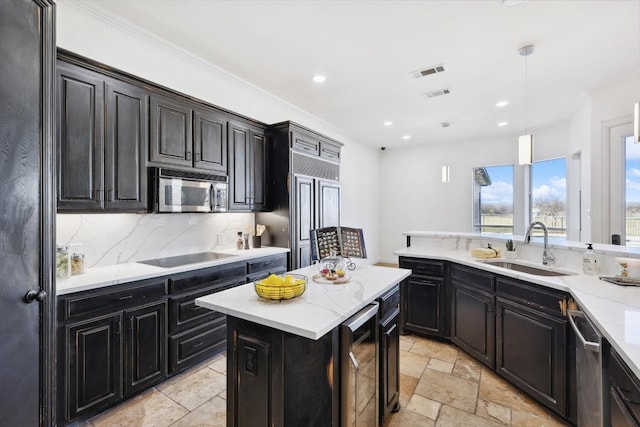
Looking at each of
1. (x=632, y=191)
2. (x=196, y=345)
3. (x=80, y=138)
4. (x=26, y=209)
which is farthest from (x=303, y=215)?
(x=632, y=191)

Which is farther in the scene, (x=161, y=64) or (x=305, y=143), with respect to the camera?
(x=305, y=143)

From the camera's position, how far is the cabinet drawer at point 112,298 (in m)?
1.93

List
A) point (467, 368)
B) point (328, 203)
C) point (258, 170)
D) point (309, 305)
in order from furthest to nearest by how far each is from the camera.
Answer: point (328, 203), point (258, 170), point (467, 368), point (309, 305)

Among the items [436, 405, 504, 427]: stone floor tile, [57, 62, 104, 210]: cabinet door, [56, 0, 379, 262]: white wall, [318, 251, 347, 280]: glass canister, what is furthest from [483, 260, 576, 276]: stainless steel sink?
[57, 62, 104, 210]: cabinet door

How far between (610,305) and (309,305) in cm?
164

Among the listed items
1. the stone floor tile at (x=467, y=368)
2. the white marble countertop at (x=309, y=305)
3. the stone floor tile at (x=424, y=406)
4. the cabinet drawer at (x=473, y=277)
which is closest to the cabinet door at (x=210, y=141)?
the white marble countertop at (x=309, y=305)

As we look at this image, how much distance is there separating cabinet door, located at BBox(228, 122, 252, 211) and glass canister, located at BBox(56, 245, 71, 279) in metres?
1.53

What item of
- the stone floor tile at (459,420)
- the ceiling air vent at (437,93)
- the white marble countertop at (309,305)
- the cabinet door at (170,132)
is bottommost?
the stone floor tile at (459,420)

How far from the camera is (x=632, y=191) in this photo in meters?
3.70

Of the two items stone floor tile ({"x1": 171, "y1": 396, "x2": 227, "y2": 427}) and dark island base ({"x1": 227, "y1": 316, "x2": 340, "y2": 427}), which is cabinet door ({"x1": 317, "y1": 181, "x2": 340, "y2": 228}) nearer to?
stone floor tile ({"x1": 171, "y1": 396, "x2": 227, "y2": 427})

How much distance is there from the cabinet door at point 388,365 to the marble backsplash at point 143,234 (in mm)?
2349

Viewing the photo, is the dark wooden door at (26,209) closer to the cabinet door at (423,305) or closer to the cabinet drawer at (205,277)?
the cabinet drawer at (205,277)

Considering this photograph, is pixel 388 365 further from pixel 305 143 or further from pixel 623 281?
pixel 305 143

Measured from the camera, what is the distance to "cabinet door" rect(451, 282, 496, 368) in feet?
8.55
